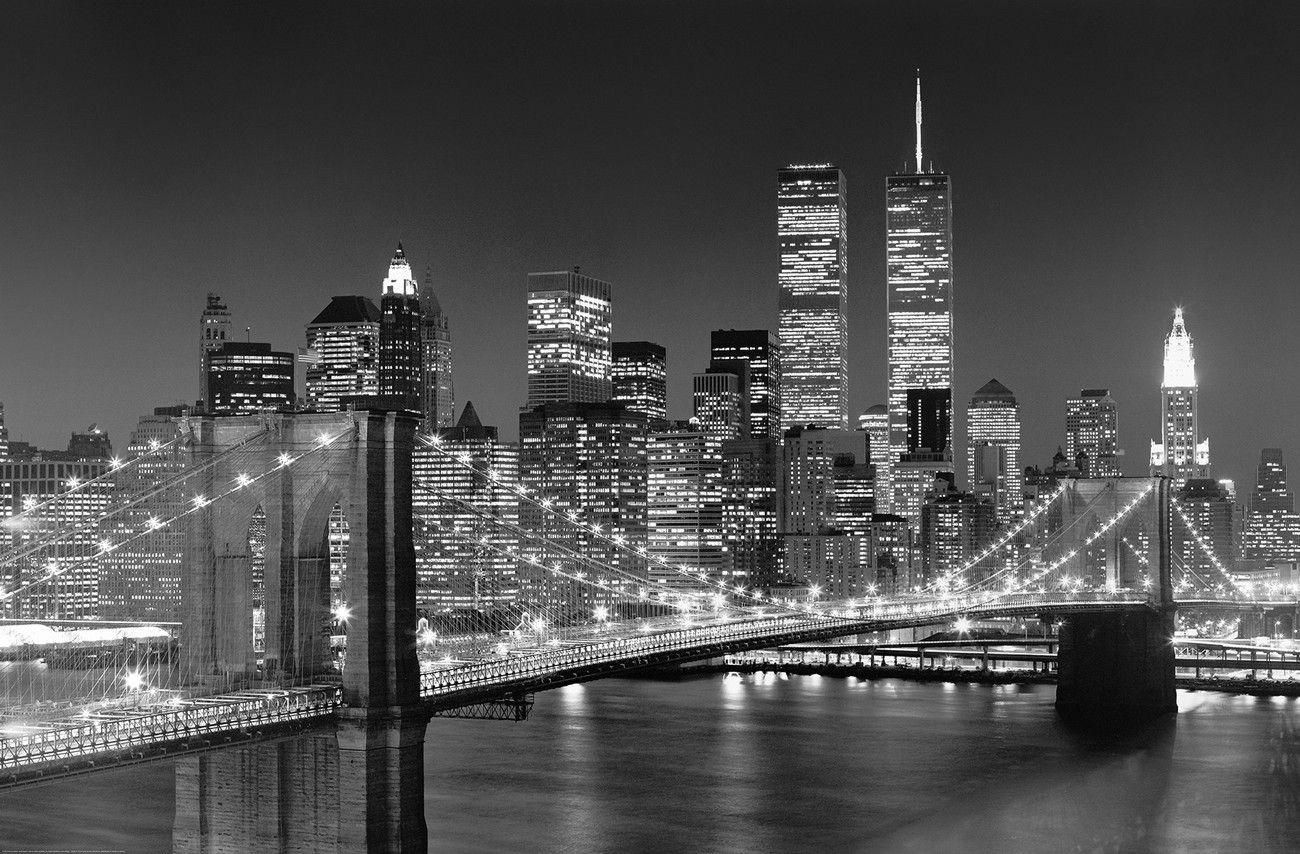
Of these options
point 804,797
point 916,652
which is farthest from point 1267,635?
point 804,797

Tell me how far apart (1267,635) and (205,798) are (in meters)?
87.0

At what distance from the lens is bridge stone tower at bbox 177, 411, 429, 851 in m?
31.3

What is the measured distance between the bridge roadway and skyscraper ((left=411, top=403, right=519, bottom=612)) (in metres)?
5.57

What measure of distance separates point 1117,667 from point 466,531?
40114mm

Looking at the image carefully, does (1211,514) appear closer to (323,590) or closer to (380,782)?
(323,590)

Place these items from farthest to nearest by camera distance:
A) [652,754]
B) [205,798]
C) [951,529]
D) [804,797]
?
[951,529]
[652,754]
[804,797]
[205,798]

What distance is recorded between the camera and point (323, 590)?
34188 mm

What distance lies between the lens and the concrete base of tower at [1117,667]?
65.6 metres

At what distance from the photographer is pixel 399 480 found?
32656mm

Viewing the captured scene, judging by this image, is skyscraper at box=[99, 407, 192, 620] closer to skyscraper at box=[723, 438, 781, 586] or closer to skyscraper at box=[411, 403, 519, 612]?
skyscraper at box=[411, 403, 519, 612]

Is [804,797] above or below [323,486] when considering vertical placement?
below

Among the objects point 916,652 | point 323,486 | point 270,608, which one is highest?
point 323,486

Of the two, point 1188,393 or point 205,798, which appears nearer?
point 205,798

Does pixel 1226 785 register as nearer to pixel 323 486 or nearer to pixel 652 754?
pixel 652 754
